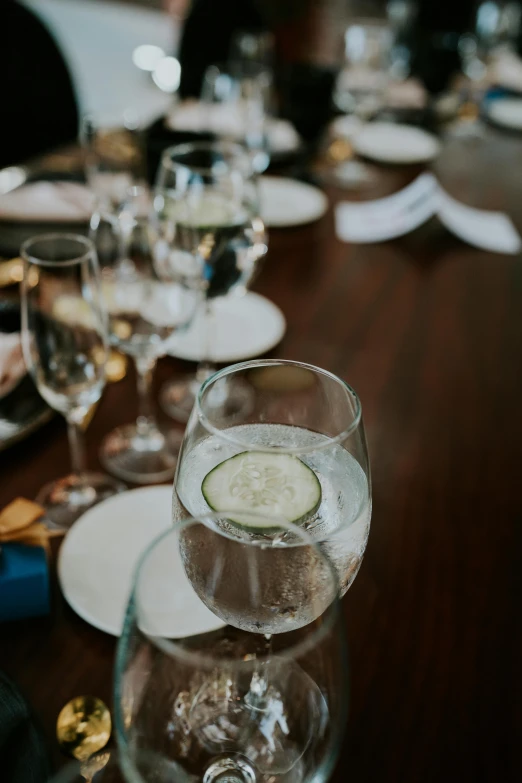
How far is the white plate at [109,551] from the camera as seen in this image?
46cm

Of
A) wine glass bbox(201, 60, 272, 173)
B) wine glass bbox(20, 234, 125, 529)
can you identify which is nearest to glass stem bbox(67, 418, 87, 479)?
wine glass bbox(20, 234, 125, 529)

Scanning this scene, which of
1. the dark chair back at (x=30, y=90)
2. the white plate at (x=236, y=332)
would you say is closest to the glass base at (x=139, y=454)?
the white plate at (x=236, y=332)

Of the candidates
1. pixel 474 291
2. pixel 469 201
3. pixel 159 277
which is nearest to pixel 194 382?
pixel 159 277

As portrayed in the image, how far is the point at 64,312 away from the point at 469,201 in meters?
0.84

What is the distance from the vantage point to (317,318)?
829 millimetres

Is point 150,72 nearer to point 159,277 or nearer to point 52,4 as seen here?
point 52,4

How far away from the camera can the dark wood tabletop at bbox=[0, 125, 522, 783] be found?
0.42 m

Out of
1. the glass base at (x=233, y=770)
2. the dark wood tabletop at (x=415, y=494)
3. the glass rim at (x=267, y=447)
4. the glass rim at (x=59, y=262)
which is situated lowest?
the dark wood tabletop at (x=415, y=494)

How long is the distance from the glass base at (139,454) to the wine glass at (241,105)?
0.57m

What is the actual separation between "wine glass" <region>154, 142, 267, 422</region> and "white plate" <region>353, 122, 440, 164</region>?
65 cm

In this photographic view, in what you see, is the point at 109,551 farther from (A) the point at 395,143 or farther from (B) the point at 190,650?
(A) the point at 395,143

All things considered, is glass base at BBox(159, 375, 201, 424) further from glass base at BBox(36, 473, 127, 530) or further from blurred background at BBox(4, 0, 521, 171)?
blurred background at BBox(4, 0, 521, 171)

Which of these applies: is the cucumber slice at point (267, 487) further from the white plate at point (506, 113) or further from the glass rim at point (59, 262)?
the white plate at point (506, 113)

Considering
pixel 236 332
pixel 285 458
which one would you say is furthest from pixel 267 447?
pixel 236 332
